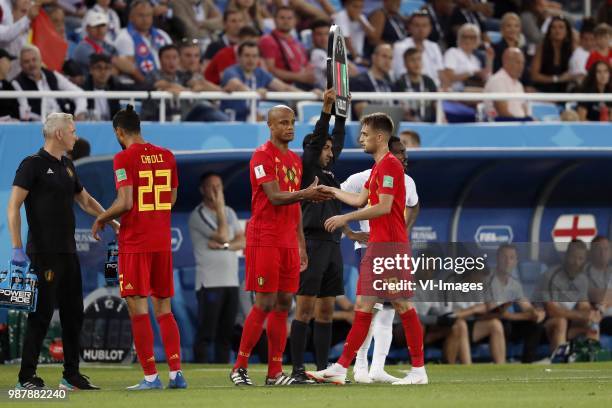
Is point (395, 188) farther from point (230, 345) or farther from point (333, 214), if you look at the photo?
point (230, 345)

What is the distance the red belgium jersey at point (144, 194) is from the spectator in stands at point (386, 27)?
9.30 meters

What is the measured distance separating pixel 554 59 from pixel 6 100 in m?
Answer: 7.88

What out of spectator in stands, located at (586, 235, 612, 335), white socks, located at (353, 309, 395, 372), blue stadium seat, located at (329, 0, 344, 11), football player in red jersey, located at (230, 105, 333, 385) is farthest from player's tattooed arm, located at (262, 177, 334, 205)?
blue stadium seat, located at (329, 0, 344, 11)

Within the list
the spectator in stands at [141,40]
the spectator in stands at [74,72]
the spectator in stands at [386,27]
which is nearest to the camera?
the spectator in stands at [74,72]

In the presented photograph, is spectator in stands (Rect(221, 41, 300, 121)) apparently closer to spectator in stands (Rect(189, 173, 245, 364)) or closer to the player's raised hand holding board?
spectator in stands (Rect(189, 173, 245, 364))

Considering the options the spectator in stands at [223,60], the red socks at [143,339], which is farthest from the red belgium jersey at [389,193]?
the spectator in stands at [223,60]

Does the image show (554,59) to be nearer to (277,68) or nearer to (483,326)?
(277,68)

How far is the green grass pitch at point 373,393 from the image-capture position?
32.8 ft

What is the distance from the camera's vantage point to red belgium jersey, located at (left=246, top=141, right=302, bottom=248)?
37.8 ft

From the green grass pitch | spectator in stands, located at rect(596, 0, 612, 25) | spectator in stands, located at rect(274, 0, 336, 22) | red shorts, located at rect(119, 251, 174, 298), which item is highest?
spectator in stands, located at rect(596, 0, 612, 25)

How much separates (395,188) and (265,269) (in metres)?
1.22

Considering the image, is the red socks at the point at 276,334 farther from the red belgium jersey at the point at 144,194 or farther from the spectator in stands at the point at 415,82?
the spectator in stands at the point at 415,82

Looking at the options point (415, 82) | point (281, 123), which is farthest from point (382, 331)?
point (415, 82)

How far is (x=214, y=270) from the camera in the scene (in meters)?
16.8
